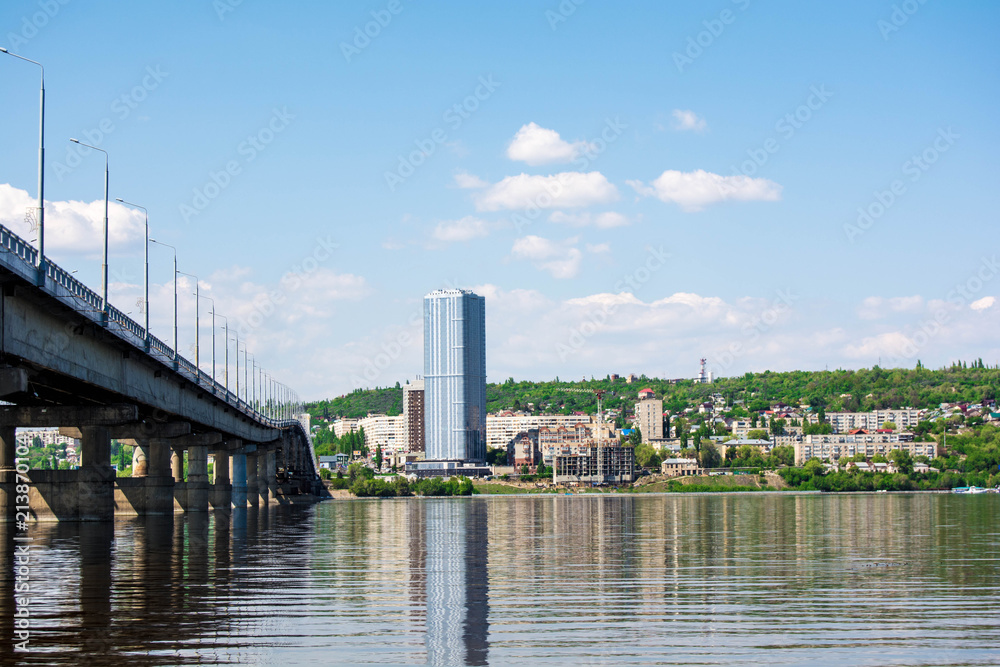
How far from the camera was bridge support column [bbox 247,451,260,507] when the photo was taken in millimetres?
145375

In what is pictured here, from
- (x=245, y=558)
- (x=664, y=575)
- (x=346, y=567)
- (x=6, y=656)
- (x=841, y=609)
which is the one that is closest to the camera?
(x=6, y=656)

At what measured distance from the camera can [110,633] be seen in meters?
22.0

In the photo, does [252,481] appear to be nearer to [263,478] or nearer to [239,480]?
[263,478]

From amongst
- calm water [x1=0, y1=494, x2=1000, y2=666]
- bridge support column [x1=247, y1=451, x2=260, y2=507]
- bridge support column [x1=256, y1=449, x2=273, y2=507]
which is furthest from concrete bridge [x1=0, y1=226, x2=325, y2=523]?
bridge support column [x1=256, y1=449, x2=273, y2=507]

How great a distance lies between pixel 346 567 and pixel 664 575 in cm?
1142

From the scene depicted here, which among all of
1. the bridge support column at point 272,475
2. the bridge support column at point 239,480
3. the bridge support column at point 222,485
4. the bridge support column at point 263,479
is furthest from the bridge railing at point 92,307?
the bridge support column at point 272,475

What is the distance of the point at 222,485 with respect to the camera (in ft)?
393

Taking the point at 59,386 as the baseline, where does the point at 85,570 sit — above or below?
below

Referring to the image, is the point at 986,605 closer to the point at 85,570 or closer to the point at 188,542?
the point at 85,570

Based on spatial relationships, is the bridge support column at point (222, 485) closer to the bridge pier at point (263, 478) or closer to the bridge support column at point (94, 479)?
the bridge pier at point (263, 478)

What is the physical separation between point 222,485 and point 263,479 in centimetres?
4067

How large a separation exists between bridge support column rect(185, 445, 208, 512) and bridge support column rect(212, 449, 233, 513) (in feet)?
29.4

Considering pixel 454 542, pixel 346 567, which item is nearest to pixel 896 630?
pixel 346 567

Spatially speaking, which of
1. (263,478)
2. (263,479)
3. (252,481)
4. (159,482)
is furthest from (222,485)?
(263,479)
